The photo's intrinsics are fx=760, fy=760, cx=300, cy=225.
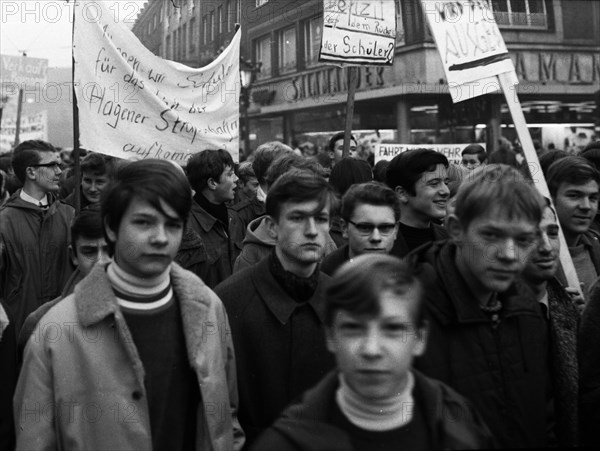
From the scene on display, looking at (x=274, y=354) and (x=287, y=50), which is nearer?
(x=274, y=354)

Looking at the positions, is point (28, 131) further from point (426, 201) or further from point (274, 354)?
point (274, 354)

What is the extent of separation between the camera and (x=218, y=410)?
250 cm

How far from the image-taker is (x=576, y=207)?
3.56m

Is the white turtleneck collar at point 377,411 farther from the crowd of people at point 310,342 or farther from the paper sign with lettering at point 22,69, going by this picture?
the paper sign with lettering at point 22,69

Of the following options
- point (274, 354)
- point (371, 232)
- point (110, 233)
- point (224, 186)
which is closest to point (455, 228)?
point (274, 354)

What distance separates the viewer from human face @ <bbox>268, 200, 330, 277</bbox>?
9.53 ft

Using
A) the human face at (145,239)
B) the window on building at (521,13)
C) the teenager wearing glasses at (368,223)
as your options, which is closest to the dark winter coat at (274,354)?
the human face at (145,239)

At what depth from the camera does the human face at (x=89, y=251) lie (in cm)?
363

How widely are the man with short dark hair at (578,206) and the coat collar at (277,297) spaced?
4.50 feet

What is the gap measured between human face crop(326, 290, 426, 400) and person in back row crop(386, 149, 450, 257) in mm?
2340

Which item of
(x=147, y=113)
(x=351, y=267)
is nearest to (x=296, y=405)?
(x=351, y=267)

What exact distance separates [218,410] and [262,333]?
383 millimetres

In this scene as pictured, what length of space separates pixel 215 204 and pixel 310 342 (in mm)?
2448

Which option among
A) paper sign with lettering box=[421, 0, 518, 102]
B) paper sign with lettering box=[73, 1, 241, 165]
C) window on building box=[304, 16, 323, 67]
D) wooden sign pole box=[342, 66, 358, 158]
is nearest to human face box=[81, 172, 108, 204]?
paper sign with lettering box=[73, 1, 241, 165]
